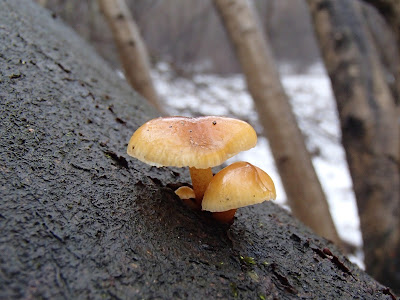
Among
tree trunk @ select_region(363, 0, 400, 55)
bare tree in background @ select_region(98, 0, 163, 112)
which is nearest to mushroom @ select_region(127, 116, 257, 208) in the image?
tree trunk @ select_region(363, 0, 400, 55)

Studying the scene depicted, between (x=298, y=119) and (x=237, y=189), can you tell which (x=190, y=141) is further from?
(x=298, y=119)

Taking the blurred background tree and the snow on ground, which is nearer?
the blurred background tree

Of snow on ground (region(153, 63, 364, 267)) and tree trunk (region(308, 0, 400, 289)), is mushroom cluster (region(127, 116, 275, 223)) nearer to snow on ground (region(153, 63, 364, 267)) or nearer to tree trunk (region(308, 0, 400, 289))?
tree trunk (region(308, 0, 400, 289))

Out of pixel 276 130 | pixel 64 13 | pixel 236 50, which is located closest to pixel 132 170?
pixel 276 130

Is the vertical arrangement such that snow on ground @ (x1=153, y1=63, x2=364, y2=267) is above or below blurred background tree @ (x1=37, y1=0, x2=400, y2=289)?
below

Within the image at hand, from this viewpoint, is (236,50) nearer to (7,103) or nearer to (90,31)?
(7,103)

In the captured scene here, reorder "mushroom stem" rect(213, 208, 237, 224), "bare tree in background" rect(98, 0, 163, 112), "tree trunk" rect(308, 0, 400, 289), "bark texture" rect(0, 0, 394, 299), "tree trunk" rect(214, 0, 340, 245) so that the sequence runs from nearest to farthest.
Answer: "bark texture" rect(0, 0, 394, 299) → "mushroom stem" rect(213, 208, 237, 224) → "tree trunk" rect(308, 0, 400, 289) → "tree trunk" rect(214, 0, 340, 245) → "bare tree in background" rect(98, 0, 163, 112)

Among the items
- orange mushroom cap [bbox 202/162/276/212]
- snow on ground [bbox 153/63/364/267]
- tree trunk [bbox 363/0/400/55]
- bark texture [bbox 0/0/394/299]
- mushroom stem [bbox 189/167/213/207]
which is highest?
tree trunk [bbox 363/0/400/55]
